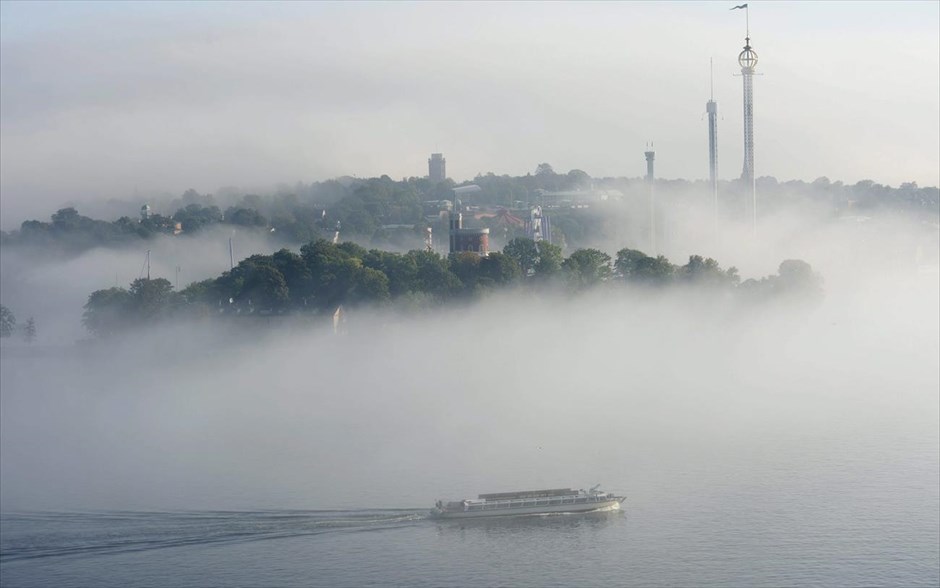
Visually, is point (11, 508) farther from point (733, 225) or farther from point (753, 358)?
point (733, 225)

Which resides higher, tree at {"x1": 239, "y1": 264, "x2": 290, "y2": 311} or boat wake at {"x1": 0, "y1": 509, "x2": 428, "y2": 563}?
tree at {"x1": 239, "y1": 264, "x2": 290, "y2": 311}

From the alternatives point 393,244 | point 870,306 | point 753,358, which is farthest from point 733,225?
point 753,358

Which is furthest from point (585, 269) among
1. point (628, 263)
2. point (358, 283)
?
point (358, 283)

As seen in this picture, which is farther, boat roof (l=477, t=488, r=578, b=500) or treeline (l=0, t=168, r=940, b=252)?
treeline (l=0, t=168, r=940, b=252)

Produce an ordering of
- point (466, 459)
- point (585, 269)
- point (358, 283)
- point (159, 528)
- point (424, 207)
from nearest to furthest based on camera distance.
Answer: point (159, 528) < point (466, 459) < point (358, 283) < point (585, 269) < point (424, 207)

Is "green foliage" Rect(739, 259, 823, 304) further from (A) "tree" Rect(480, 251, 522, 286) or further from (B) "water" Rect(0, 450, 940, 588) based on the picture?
(B) "water" Rect(0, 450, 940, 588)

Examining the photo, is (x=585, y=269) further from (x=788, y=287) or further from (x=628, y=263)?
(x=788, y=287)

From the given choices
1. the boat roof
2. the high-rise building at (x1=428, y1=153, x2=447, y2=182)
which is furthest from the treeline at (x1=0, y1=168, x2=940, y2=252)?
the boat roof

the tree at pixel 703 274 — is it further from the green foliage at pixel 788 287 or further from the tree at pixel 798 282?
the tree at pixel 798 282
